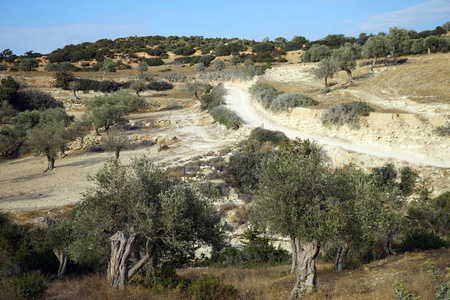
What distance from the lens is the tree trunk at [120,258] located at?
35.8ft

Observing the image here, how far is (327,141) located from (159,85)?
4894 centimetres

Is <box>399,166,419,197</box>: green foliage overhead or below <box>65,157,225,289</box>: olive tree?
below

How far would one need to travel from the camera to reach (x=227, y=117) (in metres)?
43.1

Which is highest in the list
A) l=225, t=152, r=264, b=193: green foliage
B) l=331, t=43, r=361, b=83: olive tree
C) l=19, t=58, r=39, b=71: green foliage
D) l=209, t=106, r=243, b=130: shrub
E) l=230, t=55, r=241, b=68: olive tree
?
l=19, t=58, r=39, b=71: green foliage

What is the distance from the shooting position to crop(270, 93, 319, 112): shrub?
3978cm

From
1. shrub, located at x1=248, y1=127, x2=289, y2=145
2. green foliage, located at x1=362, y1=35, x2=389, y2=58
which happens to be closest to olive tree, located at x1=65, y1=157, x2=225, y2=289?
shrub, located at x1=248, y1=127, x2=289, y2=145

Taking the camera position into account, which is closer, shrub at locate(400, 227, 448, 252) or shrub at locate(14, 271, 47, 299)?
shrub at locate(14, 271, 47, 299)

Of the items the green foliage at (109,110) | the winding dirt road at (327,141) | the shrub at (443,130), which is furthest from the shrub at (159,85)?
the shrub at (443,130)

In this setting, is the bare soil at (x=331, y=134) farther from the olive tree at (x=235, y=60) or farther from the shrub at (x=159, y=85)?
the olive tree at (x=235, y=60)

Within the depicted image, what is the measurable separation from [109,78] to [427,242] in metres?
73.0

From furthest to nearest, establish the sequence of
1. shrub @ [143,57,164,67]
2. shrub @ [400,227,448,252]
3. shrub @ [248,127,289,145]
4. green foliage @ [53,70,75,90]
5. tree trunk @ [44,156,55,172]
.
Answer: shrub @ [143,57,164,67]
green foliage @ [53,70,75,90]
shrub @ [248,127,289,145]
tree trunk @ [44,156,55,172]
shrub @ [400,227,448,252]

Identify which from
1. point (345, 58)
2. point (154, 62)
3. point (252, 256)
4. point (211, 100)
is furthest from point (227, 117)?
point (154, 62)

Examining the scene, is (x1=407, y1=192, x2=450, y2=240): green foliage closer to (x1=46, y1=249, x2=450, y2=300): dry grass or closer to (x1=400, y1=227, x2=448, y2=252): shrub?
(x1=400, y1=227, x2=448, y2=252): shrub

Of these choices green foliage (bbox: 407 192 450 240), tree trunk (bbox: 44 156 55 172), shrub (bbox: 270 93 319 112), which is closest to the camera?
green foliage (bbox: 407 192 450 240)
